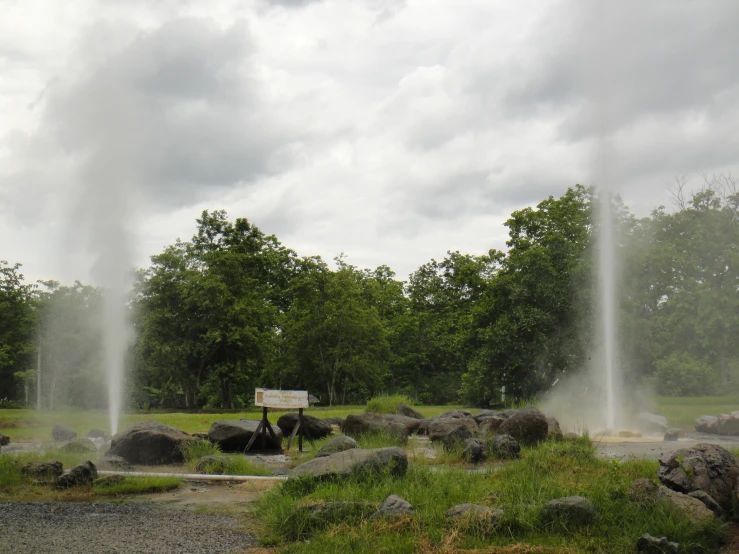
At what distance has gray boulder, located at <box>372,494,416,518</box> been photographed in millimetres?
8031

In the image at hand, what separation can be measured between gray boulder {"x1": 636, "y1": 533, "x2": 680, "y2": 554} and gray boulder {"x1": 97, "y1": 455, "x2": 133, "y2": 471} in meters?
10.0

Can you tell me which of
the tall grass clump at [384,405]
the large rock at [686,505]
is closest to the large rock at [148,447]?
the large rock at [686,505]

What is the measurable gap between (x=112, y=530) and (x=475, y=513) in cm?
436

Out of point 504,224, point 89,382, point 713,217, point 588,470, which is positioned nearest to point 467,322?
point 504,224

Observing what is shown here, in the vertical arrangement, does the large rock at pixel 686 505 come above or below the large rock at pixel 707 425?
above

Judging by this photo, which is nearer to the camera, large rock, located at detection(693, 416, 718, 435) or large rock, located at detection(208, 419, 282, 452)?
large rock, located at detection(208, 419, 282, 452)

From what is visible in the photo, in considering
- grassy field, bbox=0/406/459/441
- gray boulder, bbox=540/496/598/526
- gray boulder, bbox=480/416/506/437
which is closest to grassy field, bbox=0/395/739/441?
grassy field, bbox=0/406/459/441

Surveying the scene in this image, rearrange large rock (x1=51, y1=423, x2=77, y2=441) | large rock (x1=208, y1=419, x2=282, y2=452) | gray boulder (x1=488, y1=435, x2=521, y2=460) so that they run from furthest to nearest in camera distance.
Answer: large rock (x1=51, y1=423, x2=77, y2=441) → large rock (x1=208, y1=419, x2=282, y2=452) → gray boulder (x1=488, y1=435, x2=521, y2=460)

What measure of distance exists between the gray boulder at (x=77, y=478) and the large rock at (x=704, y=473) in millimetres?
8722

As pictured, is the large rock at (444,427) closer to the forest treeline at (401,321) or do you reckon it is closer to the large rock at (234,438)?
the large rock at (234,438)

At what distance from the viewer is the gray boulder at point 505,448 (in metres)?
13.8

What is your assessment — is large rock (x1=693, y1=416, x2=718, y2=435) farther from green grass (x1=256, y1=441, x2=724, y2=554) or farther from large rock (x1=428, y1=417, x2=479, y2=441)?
green grass (x1=256, y1=441, x2=724, y2=554)

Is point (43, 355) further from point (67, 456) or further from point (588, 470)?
point (588, 470)

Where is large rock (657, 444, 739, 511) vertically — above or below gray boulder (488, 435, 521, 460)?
above
